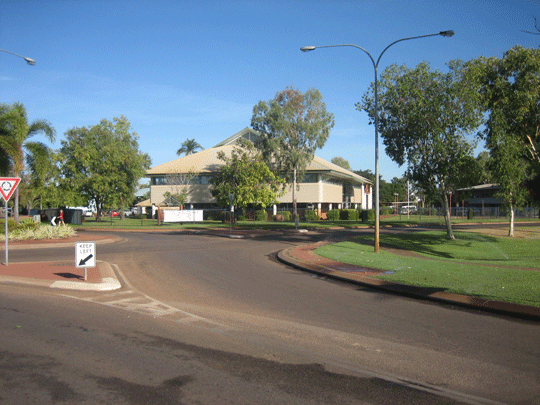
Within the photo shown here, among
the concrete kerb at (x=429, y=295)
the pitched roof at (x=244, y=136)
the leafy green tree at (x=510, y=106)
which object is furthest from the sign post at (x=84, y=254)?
the pitched roof at (x=244, y=136)

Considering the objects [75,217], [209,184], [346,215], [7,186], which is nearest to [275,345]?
[7,186]

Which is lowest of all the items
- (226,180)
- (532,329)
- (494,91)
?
(532,329)

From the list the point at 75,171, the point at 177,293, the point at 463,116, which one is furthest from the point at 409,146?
the point at 75,171

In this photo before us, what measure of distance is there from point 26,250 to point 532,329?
19.9m

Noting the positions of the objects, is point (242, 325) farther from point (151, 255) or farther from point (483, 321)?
point (151, 255)

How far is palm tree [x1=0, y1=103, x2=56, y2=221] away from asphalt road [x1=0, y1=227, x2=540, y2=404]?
17.4 meters

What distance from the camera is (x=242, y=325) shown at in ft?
24.8

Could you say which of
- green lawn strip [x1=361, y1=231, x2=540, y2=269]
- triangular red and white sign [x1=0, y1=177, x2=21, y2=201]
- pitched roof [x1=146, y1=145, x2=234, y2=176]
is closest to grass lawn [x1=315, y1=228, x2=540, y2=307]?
green lawn strip [x1=361, y1=231, x2=540, y2=269]

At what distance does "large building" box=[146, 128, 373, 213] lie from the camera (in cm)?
5569

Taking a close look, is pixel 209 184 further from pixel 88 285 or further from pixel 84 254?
pixel 88 285

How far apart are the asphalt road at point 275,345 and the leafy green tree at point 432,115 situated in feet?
57.2

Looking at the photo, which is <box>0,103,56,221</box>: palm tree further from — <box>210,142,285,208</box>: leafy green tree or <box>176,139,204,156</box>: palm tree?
<box>176,139,204,156</box>: palm tree

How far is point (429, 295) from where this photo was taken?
978 cm

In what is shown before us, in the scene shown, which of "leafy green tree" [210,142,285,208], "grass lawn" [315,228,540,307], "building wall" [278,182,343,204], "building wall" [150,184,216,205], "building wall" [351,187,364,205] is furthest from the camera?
"building wall" [351,187,364,205]
